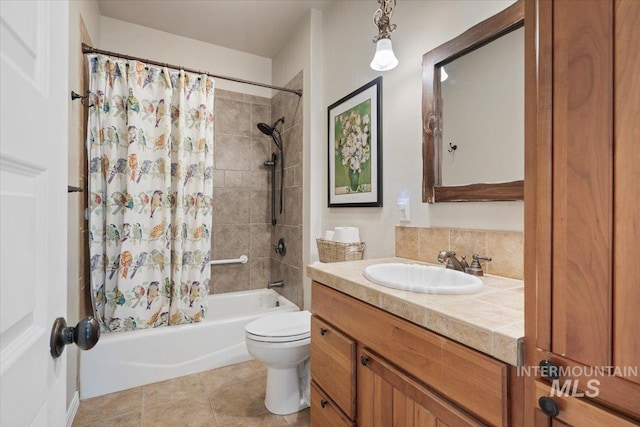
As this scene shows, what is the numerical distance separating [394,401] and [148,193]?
6.72 feet

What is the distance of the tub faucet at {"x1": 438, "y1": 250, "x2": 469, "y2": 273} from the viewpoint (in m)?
1.29

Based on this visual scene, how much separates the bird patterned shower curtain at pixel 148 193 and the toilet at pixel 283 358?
0.82 m

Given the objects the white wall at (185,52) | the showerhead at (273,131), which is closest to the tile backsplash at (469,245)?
the showerhead at (273,131)

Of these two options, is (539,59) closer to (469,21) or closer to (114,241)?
(469,21)

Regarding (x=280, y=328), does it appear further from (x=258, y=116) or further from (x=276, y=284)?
(x=258, y=116)

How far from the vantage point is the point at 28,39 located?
1.58 ft

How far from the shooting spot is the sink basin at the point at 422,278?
0.98m

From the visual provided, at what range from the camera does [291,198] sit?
2.81 meters

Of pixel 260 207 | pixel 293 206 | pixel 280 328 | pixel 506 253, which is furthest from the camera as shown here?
pixel 260 207

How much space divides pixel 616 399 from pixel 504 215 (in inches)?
33.3

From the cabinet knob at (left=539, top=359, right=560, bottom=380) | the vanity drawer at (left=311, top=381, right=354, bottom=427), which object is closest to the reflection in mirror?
the cabinet knob at (left=539, top=359, right=560, bottom=380)

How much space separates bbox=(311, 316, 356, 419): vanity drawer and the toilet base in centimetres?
44

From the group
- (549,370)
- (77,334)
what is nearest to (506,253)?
(549,370)

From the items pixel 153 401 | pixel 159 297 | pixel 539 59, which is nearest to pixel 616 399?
pixel 539 59
